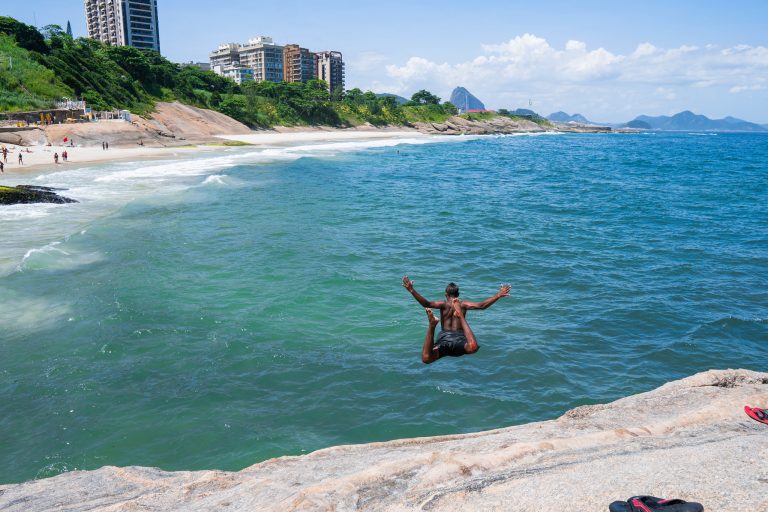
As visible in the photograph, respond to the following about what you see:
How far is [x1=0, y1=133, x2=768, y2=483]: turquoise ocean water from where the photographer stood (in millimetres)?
10305

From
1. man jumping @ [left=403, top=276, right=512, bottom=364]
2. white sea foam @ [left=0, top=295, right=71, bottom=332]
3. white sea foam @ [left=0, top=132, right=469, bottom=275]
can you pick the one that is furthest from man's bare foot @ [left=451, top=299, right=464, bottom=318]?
white sea foam @ [left=0, top=132, right=469, bottom=275]

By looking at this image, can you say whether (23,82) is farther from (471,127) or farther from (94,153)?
(471,127)

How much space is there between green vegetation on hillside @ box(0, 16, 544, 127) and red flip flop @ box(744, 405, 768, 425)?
224 ft

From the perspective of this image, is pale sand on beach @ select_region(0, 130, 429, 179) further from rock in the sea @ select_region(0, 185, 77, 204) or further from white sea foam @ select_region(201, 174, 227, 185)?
white sea foam @ select_region(201, 174, 227, 185)

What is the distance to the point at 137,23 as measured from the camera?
468 ft

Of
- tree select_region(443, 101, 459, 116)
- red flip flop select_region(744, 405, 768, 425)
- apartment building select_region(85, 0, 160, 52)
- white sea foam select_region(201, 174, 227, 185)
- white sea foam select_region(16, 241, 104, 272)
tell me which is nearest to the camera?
red flip flop select_region(744, 405, 768, 425)

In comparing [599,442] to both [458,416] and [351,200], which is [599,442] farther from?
[351,200]

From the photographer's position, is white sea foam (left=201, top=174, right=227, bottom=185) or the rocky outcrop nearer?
white sea foam (left=201, top=174, right=227, bottom=185)

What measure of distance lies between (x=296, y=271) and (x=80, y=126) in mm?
49686

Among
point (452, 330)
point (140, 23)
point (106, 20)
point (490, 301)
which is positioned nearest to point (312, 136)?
point (140, 23)

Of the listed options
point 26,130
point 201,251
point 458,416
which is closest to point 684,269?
point 458,416

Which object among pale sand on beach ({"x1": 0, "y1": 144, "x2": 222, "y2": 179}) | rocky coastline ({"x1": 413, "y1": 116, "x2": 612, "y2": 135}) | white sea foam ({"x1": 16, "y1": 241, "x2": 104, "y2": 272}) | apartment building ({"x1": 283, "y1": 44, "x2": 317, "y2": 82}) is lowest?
white sea foam ({"x1": 16, "y1": 241, "x2": 104, "y2": 272})

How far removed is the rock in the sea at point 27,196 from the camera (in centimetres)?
2938

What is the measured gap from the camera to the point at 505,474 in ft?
17.5
